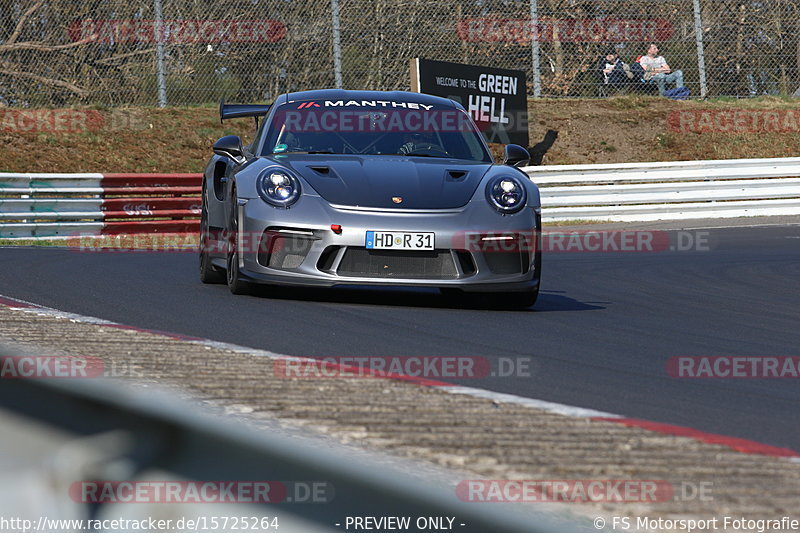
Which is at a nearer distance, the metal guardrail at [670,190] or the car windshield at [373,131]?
the car windshield at [373,131]

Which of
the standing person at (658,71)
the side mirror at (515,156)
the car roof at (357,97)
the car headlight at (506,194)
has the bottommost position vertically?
the car headlight at (506,194)

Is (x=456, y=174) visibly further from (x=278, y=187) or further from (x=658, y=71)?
(x=658, y=71)

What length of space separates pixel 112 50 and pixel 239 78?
2.07m

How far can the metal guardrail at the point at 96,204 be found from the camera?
1563 cm

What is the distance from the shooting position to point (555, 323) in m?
6.52

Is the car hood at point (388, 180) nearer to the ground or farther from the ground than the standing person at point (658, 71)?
nearer to the ground

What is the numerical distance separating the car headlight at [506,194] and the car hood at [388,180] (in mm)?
113

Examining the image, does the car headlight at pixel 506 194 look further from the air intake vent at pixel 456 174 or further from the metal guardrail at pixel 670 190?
the metal guardrail at pixel 670 190

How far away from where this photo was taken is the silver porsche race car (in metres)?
6.63

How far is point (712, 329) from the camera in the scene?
21.8ft

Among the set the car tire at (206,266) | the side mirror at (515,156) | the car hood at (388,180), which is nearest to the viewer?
the car hood at (388,180)

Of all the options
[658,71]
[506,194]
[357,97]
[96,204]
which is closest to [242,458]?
[506,194]

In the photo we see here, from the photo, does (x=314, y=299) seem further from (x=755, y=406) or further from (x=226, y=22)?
(x=226, y=22)

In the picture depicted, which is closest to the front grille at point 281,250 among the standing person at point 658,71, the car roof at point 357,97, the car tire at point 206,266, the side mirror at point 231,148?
the side mirror at point 231,148
